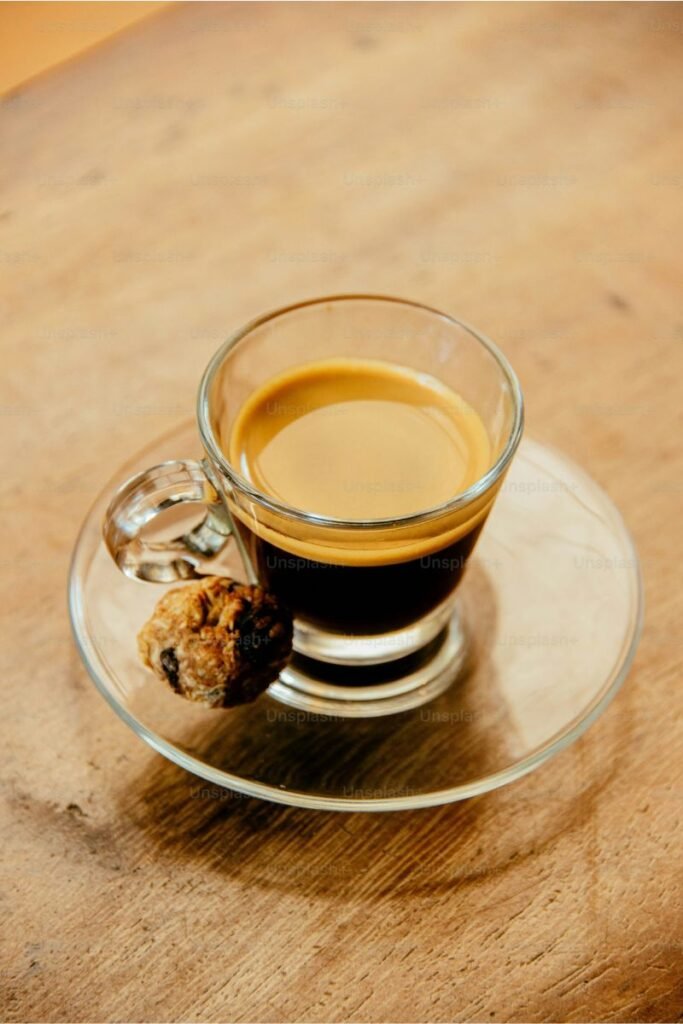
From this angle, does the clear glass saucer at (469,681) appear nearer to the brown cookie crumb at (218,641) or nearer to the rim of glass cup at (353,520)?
the brown cookie crumb at (218,641)

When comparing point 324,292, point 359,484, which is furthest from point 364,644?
point 324,292

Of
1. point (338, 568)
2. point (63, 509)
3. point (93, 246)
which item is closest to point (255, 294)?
point (93, 246)

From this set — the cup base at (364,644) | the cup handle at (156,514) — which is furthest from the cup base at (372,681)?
the cup handle at (156,514)

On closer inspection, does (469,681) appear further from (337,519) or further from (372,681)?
(337,519)

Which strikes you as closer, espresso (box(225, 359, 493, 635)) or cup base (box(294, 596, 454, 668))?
espresso (box(225, 359, 493, 635))

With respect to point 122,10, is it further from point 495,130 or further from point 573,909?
point 573,909

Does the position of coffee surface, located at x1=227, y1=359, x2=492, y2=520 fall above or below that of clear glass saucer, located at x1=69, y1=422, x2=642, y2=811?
above

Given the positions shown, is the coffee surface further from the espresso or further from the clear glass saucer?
the clear glass saucer

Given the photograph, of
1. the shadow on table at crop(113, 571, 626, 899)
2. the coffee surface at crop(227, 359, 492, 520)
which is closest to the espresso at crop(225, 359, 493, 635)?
the coffee surface at crop(227, 359, 492, 520)
